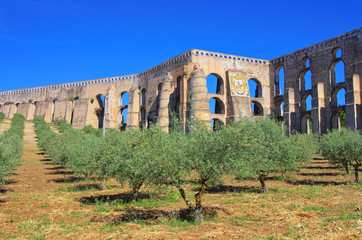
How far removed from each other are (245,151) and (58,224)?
5.92 metres

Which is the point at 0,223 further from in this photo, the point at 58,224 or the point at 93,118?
the point at 93,118

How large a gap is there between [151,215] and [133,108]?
3431cm

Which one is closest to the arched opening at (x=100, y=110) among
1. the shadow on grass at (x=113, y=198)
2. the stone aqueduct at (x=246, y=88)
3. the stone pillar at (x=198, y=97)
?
the stone aqueduct at (x=246, y=88)

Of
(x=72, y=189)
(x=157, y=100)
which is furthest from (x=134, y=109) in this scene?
(x=72, y=189)

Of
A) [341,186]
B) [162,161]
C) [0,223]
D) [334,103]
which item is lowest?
[0,223]

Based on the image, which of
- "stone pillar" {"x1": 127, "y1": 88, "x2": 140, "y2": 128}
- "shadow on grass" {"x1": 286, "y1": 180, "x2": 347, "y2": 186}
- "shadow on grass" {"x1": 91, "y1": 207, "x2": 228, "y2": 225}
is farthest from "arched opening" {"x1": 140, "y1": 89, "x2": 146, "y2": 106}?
Answer: "shadow on grass" {"x1": 91, "y1": 207, "x2": 228, "y2": 225}

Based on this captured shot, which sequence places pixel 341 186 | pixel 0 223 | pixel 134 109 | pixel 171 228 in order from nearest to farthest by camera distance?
pixel 171 228 → pixel 0 223 → pixel 341 186 → pixel 134 109

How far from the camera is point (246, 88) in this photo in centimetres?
3703

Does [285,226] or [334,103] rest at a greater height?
[334,103]

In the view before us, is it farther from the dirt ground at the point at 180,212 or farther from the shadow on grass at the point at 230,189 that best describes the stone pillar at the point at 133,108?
the shadow on grass at the point at 230,189

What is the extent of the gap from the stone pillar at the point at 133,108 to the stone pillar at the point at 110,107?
3.70 metres

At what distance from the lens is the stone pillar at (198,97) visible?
32812mm

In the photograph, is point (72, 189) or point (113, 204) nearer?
point (113, 204)

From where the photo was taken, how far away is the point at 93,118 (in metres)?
50.0
